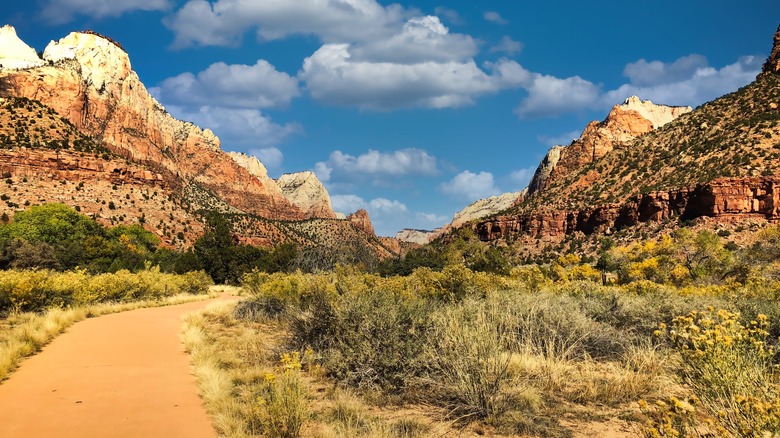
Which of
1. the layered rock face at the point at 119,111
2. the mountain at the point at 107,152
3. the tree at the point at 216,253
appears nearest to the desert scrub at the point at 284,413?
the tree at the point at 216,253

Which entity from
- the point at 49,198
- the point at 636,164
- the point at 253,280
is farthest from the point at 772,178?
the point at 49,198

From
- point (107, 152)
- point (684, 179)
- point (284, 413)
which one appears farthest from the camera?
point (107, 152)

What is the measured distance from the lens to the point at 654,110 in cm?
14600

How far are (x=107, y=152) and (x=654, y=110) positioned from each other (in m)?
149

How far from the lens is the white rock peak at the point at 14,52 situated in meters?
108

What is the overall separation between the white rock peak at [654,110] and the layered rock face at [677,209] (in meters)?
76.5

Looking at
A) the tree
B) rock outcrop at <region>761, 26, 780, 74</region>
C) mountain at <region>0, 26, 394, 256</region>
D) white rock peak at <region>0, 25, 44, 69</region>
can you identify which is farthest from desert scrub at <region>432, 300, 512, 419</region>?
white rock peak at <region>0, 25, 44, 69</region>

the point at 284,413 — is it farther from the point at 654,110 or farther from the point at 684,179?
the point at 654,110

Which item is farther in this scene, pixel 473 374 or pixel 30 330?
pixel 30 330

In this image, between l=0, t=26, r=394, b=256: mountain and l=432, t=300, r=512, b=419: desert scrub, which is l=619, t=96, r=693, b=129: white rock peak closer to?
l=0, t=26, r=394, b=256: mountain

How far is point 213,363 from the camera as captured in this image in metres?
9.88

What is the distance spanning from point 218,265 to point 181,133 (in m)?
148

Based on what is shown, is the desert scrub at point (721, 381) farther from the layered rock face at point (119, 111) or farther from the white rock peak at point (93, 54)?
the white rock peak at point (93, 54)

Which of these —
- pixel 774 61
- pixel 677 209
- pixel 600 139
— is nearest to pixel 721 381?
pixel 677 209
